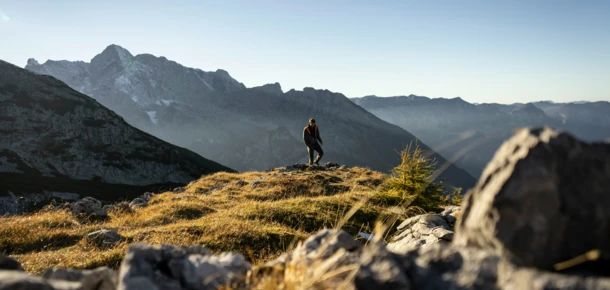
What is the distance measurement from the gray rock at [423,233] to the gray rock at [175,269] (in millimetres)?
5952

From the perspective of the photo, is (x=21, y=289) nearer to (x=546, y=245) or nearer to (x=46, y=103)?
(x=546, y=245)

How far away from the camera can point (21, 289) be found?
8.03 feet

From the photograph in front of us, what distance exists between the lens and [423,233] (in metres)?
9.55

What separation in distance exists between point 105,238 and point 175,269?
9283 mm

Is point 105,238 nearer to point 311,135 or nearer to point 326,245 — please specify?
point 326,245

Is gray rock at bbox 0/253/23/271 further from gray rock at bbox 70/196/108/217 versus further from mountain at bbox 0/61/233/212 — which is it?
mountain at bbox 0/61/233/212

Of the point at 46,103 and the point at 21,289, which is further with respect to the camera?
the point at 46,103

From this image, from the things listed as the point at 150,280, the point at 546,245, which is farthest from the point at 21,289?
the point at 546,245

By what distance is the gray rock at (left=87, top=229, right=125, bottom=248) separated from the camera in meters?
10.2

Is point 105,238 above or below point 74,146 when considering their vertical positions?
above

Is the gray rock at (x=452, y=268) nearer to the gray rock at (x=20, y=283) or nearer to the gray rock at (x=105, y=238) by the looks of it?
the gray rock at (x=20, y=283)

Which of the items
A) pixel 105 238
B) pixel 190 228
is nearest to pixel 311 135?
pixel 190 228

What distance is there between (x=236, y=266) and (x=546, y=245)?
107 inches

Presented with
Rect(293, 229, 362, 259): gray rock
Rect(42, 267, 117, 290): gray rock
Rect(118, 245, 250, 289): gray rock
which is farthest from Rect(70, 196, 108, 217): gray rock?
Rect(293, 229, 362, 259): gray rock
